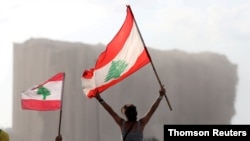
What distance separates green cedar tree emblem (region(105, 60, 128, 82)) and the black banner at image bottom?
1.37 meters

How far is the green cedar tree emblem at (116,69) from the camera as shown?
9.88 metres

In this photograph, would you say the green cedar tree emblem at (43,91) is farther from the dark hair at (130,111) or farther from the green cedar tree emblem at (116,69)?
the dark hair at (130,111)

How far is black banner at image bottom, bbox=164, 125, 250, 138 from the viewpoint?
8523 mm

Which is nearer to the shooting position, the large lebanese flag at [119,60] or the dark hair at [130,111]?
the dark hair at [130,111]

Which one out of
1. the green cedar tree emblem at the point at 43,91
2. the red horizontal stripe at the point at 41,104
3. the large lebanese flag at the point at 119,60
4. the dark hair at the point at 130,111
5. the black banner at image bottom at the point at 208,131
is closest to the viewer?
the dark hair at the point at 130,111

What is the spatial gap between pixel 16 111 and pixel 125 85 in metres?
13.3

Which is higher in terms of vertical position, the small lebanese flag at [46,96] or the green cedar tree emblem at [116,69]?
the green cedar tree emblem at [116,69]

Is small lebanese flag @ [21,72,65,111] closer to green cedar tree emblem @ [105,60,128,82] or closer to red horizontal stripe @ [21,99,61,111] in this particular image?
red horizontal stripe @ [21,99,61,111]

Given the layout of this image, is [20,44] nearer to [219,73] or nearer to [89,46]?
[89,46]

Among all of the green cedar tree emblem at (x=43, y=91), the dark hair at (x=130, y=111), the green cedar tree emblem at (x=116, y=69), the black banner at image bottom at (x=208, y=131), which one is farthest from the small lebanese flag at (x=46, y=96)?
the dark hair at (x=130, y=111)

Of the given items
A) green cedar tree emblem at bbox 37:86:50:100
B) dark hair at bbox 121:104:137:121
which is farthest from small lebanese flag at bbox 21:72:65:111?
dark hair at bbox 121:104:137:121

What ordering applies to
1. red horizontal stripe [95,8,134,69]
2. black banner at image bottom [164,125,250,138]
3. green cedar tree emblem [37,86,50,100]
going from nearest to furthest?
black banner at image bottom [164,125,250,138], red horizontal stripe [95,8,134,69], green cedar tree emblem [37,86,50,100]

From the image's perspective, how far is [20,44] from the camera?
65.4 m

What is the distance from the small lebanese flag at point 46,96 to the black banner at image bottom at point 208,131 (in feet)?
7.89
